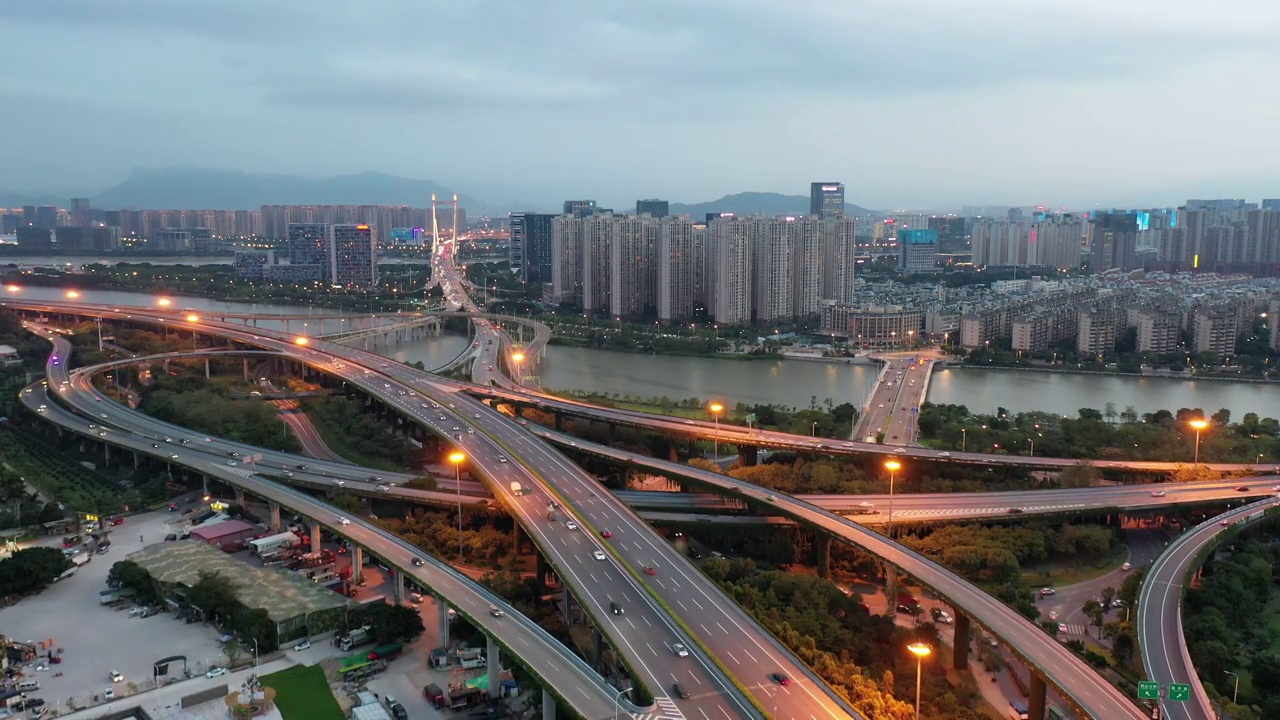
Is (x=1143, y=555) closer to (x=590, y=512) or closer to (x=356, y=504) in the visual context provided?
(x=590, y=512)

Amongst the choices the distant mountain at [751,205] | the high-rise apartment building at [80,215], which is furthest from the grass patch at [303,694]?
the distant mountain at [751,205]

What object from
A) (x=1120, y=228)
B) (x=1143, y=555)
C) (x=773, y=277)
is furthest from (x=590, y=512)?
(x=1120, y=228)

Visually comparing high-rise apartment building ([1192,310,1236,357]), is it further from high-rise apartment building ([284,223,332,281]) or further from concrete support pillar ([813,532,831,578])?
high-rise apartment building ([284,223,332,281])

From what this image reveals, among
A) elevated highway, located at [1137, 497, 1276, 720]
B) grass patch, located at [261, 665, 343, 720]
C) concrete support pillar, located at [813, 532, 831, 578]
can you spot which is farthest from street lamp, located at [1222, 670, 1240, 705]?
grass patch, located at [261, 665, 343, 720]

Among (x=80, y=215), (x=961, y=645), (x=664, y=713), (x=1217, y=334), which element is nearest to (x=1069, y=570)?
(x=961, y=645)

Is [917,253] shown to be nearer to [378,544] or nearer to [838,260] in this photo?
[838,260]
